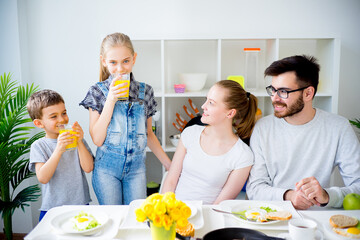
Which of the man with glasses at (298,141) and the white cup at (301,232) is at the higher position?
the man with glasses at (298,141)

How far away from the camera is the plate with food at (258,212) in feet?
4.38

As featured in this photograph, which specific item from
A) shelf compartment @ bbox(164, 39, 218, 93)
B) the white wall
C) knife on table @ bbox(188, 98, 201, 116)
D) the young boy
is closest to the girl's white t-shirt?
the young boy

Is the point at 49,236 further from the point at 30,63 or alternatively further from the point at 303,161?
the point at 30,63

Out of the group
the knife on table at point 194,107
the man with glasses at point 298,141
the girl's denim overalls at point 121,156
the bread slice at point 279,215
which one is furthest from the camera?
the knife on table at point 194,107

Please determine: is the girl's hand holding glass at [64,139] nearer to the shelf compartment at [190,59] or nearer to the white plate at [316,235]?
the white plate at [316,235]

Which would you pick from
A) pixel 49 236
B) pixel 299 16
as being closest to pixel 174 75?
pixel 299 16

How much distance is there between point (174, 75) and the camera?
302cm

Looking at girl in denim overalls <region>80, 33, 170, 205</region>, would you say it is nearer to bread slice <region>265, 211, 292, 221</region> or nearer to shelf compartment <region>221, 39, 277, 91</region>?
bread slice <region>265, 211, 292, 221</region>

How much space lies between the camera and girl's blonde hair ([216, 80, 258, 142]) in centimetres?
194

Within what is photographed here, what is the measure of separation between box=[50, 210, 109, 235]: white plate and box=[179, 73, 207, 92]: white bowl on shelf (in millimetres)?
1584

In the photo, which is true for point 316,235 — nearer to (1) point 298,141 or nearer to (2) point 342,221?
(2) point 342,221

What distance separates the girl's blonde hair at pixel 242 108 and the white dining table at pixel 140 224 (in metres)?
0.58

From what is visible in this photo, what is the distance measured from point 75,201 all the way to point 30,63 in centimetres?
162

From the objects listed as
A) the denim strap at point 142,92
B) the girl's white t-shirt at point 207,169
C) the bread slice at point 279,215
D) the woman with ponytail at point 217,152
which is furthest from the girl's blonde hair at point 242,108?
the bread slice at point 279,215
